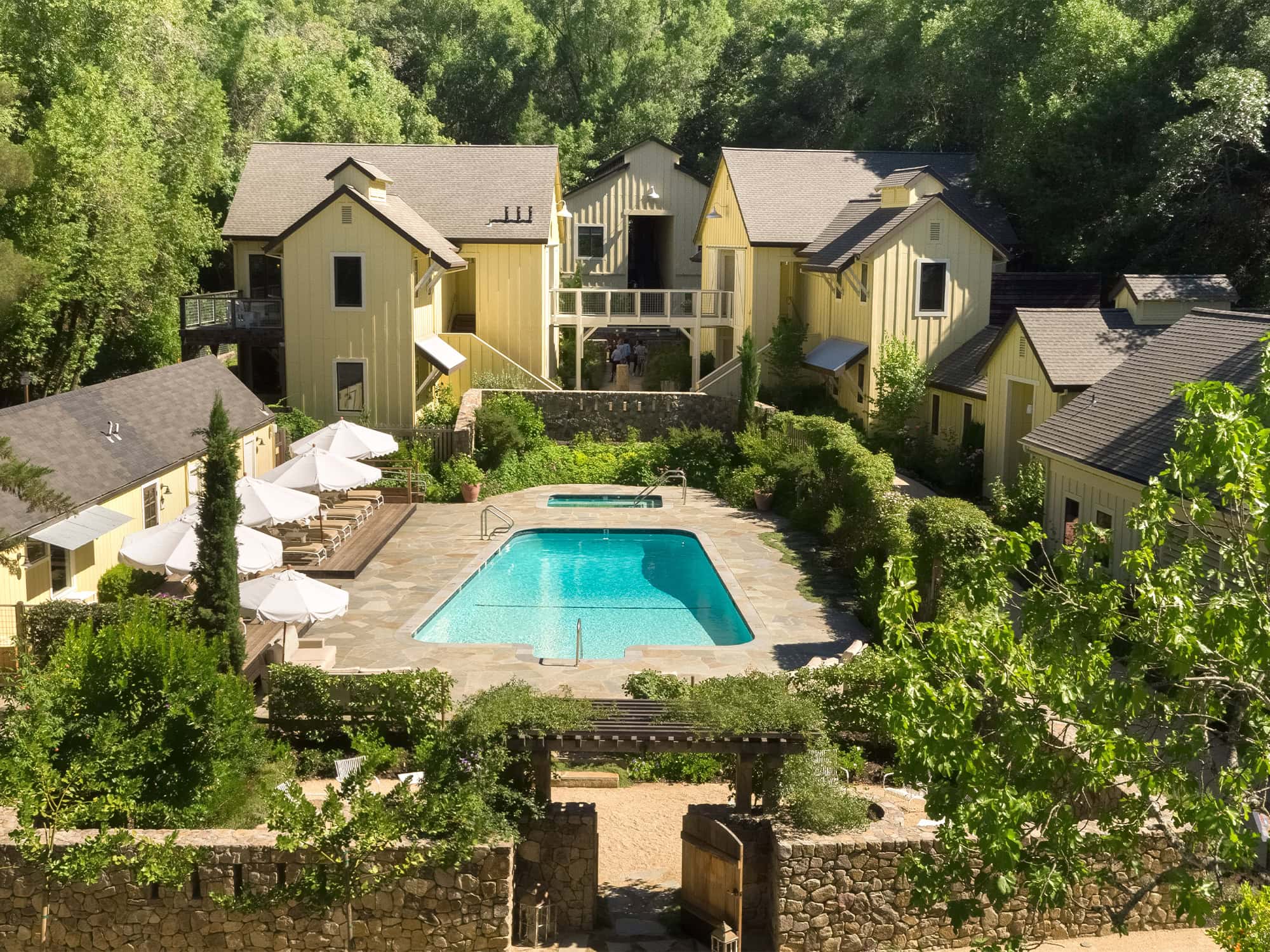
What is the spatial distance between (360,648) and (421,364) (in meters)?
15.2

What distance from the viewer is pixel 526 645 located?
2069cm

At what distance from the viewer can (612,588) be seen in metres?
25.5

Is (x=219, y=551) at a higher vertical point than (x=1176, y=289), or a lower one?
lower

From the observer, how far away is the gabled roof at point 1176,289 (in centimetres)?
2730

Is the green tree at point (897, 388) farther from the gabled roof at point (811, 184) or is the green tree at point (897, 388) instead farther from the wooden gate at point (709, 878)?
the wooden gate at point (709, 878)

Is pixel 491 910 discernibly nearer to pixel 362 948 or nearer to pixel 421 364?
pixel 362 948

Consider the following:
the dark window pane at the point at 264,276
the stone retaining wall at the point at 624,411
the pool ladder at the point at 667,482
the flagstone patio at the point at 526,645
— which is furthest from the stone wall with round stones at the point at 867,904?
the dark window pane at the point at 264,276

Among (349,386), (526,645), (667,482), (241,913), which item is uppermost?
(349,386)

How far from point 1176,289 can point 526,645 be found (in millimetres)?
16277

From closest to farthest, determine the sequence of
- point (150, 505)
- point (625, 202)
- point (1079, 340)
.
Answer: point (150, 505) → point (1079, 340) → point (625, 202)

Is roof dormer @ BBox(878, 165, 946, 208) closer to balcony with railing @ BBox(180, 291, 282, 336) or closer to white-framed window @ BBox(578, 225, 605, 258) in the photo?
white-framed window @ BBox(578, 225, 605, 258)

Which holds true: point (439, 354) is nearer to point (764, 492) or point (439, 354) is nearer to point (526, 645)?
point (764, 492)

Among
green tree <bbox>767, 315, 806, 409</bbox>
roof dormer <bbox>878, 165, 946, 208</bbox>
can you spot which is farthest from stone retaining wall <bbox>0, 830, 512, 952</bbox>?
roof dormer <bbox>878, 165, 946, 208</bbox>

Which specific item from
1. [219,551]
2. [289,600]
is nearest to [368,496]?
[289,600]
